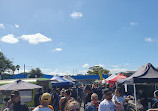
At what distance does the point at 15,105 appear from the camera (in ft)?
13.1

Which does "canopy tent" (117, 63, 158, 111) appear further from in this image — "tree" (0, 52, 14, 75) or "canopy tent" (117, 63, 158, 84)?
"tree" (0, 52, 14, 75)

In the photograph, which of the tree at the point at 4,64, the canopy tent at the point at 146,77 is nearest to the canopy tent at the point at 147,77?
the canopy tent at the point at 146,77

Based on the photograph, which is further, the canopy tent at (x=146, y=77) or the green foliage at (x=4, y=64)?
the green foliage at (x=4, y=64)

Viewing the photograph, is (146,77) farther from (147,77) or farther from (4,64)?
(4,64)

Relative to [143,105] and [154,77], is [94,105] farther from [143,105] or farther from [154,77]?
[154,77]

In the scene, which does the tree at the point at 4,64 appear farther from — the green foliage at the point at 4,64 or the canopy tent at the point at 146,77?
the canopy tent at the point at 146,77

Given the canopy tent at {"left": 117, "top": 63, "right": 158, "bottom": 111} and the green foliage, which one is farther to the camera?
the green foliage

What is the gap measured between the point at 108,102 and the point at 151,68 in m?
5.65

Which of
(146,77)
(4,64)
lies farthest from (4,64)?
(146,77)

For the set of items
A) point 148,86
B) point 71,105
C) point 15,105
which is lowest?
point 148,86

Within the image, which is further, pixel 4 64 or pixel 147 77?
pixel 4 64

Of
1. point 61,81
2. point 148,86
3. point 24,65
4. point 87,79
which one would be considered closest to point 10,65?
point 24,65

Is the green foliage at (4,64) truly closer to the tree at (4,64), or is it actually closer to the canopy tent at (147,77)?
the tree at (4,64)

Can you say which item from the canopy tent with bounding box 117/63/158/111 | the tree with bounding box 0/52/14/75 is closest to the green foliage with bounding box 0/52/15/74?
the tree with bounding box 0/52/14/75
